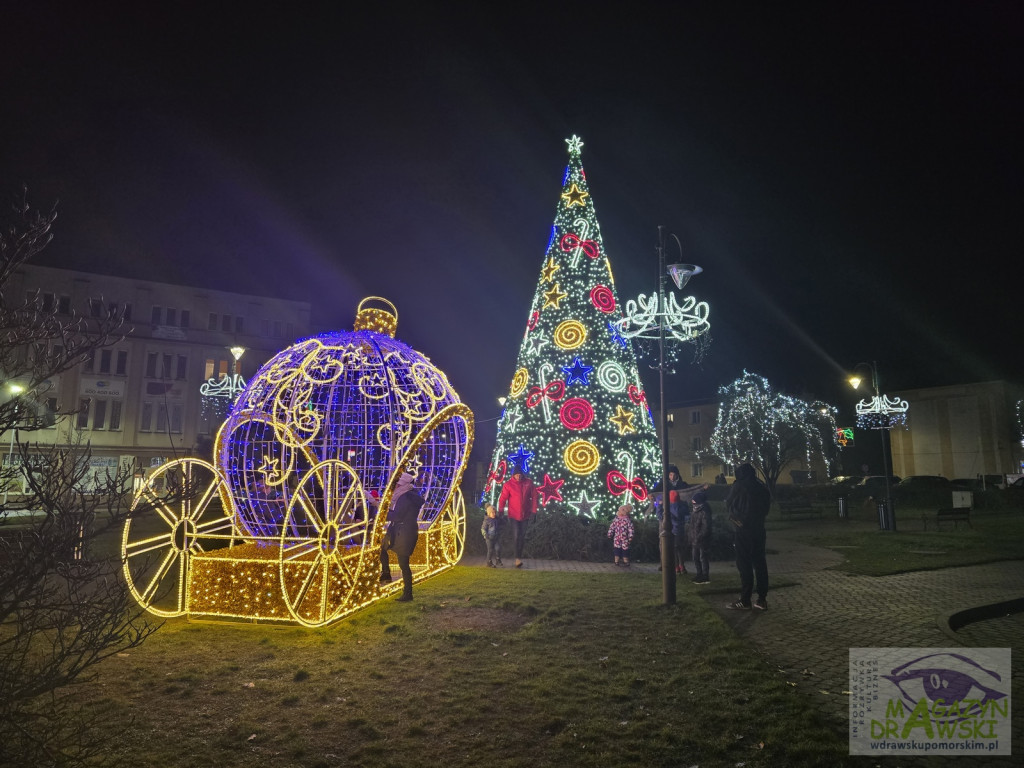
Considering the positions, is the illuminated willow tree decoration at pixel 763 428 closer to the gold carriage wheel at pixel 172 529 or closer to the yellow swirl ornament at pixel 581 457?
the yellow swirl ornament at pixel 581 457

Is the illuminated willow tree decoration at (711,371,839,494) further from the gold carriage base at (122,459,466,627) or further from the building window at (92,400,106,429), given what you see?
the building window at (92,400,106,429)

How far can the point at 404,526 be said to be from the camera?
337 inches

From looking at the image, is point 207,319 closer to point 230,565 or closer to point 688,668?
point 230,565

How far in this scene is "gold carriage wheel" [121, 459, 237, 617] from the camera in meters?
3.58

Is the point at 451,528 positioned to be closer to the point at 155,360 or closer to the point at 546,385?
the point at 546,385

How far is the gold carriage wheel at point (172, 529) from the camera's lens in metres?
3.58

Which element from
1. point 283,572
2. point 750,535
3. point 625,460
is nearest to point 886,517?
point 625,460

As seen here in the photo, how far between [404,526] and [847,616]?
5.92 m

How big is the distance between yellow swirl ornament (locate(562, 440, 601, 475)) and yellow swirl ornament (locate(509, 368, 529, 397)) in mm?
1852

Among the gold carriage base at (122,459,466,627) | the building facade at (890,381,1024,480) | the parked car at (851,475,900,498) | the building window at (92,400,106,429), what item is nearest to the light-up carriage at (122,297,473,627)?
the gold carriage base at (122,459,466,627)

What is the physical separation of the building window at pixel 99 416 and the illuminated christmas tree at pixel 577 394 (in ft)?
112

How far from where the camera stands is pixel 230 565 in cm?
727

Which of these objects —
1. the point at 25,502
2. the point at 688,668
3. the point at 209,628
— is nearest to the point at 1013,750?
the point at 688,668

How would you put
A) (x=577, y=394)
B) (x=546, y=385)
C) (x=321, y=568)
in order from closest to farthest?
(x=321, y=568) → (x=577, y=394) → (x=546, y=385)
